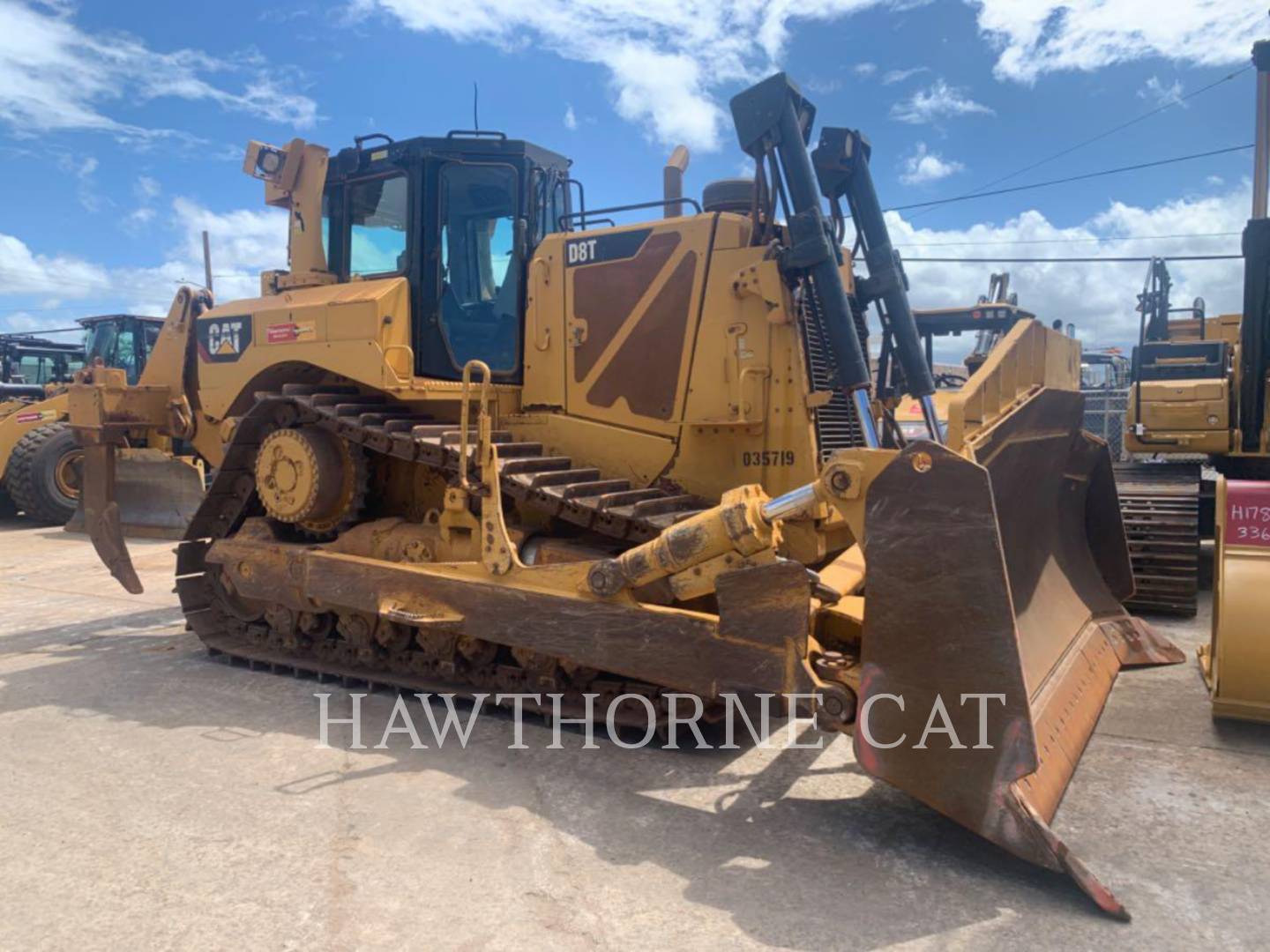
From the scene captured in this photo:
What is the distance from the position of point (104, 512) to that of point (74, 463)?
8.46 m

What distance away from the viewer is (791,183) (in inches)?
180

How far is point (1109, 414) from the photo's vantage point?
1511cm

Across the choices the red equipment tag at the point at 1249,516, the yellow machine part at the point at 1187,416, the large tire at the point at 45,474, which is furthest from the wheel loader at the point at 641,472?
the large tire at the point at 45,474

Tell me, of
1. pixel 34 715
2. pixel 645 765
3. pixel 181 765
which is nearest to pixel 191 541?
pixel 34 715

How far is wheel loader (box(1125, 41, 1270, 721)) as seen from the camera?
14.1 feet

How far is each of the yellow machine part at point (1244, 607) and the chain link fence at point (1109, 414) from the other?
11.3m

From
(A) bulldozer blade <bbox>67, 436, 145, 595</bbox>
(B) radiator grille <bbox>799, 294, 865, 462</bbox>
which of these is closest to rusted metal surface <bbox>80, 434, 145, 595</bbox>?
(A) bulldozer blade <bbox>67, 436, 145, 595</bbox>

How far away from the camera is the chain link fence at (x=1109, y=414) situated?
15.1 meters

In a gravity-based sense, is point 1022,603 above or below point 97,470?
below

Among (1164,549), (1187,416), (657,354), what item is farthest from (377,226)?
(1187,416)

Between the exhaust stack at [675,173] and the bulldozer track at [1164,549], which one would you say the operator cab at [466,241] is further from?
the bulldozer track at [1164,549]

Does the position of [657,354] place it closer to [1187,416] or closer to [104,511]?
[104,511]

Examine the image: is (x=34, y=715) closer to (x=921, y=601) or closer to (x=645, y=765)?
(x=645, y=765)

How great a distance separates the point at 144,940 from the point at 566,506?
2.49 metres
